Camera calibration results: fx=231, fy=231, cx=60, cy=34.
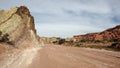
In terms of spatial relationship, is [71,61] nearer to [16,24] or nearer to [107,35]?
[16,24]

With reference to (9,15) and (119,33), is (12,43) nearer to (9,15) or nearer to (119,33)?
(9,15)

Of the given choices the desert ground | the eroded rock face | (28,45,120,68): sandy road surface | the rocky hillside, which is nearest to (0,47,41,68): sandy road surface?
the desert ground

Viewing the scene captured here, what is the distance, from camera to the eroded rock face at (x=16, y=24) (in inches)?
1487

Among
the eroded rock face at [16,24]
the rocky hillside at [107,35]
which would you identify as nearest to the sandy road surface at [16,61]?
the eroded rock face at [16,24]

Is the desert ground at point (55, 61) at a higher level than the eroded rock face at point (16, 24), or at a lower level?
lower

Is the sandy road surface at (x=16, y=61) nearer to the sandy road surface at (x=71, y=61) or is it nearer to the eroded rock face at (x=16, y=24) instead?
the sandy road surface at (x=71, y=61)

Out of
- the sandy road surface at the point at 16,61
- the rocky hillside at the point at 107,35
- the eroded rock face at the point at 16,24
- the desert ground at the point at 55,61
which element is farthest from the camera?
the rocky hillside at the point at 107,35

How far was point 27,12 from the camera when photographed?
5062 cm

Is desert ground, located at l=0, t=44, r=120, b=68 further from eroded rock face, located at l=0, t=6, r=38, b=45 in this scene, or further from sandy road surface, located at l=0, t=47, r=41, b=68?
eroded rock face, located at l=0, t=6, r=38, b=45

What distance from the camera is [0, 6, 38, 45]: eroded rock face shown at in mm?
37781

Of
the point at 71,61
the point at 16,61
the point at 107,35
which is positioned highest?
the point at 107,35

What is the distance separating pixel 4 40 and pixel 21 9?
13958 millimetres

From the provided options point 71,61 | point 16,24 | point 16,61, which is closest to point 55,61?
point 71,61

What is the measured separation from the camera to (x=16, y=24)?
41.7 meters
